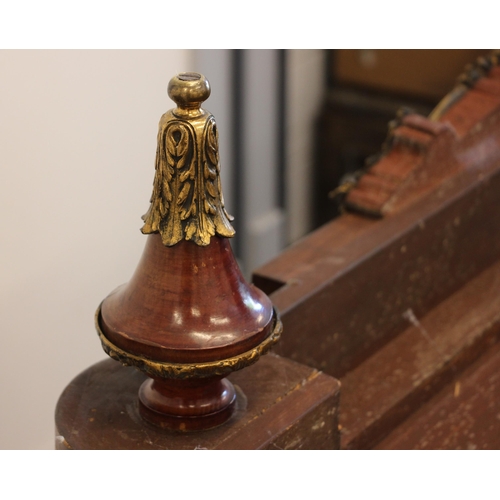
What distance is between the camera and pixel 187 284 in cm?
77

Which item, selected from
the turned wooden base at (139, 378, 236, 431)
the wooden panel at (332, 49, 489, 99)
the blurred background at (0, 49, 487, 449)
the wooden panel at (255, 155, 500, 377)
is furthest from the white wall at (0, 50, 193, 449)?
the wooden panel at (332, 49, 489, 99)

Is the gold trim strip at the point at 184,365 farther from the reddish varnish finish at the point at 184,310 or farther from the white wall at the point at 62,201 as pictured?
the white wall at the point at 62,201

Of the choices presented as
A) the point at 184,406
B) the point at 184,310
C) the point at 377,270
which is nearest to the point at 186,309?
the point at 184,310

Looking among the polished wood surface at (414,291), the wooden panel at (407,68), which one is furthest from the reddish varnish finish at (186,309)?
the wooden panel at (407,68)

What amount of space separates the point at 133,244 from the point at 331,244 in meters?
0.39

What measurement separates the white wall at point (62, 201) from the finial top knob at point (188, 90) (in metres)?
0.51

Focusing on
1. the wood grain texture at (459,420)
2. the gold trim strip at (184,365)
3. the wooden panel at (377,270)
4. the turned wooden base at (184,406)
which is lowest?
the wood grain texture at (459,420)

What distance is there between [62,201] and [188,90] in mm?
646

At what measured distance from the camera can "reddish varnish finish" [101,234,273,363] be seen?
0.77m

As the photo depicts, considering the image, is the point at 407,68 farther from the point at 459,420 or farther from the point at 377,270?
the point at 459,420

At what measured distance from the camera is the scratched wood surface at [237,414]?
Result: 83 centimetres

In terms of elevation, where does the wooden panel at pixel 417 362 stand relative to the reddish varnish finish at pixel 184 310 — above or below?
below
